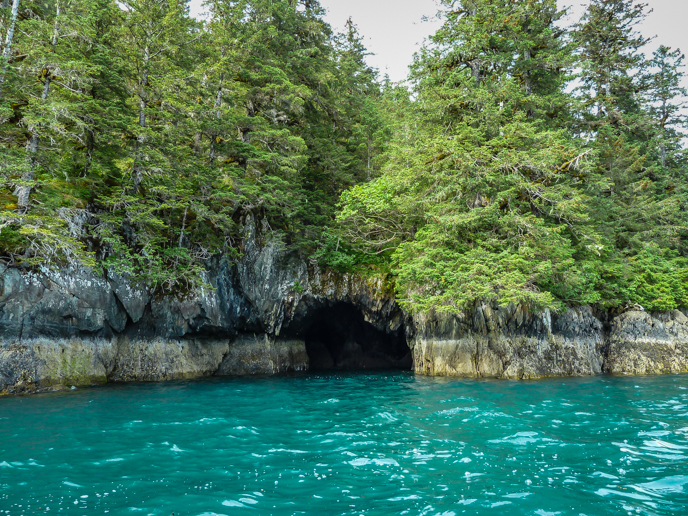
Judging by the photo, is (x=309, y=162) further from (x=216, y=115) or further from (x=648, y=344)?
(x=648, y=344)

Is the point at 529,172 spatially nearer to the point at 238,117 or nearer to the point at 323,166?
the point at 323,166

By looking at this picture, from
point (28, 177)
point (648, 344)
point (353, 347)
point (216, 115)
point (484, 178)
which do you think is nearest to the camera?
point (28, 177)

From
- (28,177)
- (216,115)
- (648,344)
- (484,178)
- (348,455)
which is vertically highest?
(216,115)

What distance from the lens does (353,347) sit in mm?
25234

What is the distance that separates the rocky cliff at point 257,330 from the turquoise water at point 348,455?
112 inches

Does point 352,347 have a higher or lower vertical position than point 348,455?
lower

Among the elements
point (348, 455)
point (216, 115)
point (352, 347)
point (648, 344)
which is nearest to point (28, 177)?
point (216, 115)

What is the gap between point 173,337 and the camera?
16.8m

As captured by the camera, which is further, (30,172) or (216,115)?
(216,115)

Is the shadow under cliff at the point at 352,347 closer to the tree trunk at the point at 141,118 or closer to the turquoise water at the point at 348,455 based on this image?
the tree trunk at the point at 141,118

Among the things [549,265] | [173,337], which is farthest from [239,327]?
[549,265]

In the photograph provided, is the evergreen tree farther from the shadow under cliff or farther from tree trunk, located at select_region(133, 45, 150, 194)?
tree trunk, located at select_region(133, 45, 150, 194)

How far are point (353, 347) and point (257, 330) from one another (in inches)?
322

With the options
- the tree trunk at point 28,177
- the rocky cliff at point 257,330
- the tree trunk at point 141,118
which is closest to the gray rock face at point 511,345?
the rocky cliff at point 257,330
